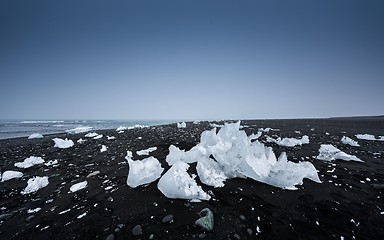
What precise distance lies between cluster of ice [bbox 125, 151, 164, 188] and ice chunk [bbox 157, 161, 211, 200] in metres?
0.59

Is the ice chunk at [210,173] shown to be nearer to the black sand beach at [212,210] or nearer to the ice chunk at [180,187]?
the black sand beach at [212,210]

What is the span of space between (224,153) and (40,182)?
369cm

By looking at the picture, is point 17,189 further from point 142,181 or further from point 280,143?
point 280,143

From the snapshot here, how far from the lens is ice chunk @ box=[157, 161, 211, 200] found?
2598mm

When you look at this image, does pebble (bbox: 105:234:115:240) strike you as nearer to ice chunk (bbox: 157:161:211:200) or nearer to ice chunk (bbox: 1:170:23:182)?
ice chunk (bbox: 157:161:211:200)

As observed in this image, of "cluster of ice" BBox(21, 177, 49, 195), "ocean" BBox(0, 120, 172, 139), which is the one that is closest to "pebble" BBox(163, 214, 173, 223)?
"cluster of ice" BBox(21, 177, 49, 195)

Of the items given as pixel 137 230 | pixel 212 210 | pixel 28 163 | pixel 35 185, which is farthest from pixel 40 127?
pixel 212 210

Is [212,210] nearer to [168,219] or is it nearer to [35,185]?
[168,219]

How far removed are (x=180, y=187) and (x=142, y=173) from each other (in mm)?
955

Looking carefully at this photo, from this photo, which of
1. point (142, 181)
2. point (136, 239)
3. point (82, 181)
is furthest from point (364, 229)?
point (82, 181)

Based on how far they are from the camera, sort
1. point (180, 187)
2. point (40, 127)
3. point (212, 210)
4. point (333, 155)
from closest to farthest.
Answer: point (212, 210) → point (180, 187) → point (333, 155) → point (40, 127)

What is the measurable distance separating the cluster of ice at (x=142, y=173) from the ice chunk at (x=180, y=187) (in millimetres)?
595

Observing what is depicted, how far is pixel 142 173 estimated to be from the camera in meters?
3.23

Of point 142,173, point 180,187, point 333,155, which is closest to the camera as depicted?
point 180,187
